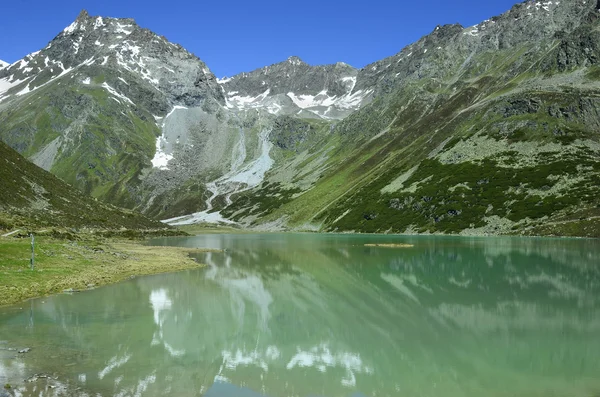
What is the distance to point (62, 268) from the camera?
151 ft

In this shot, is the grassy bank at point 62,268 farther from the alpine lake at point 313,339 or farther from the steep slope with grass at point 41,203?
the steep slope with grass at point 41,203

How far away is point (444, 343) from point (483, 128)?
192 m

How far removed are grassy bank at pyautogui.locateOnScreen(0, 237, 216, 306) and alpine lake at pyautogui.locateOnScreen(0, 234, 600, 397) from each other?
254 centimetres

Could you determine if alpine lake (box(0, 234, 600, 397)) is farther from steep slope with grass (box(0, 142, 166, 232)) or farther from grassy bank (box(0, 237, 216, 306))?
steep slope with grass (box(0, 142, 166, 232))

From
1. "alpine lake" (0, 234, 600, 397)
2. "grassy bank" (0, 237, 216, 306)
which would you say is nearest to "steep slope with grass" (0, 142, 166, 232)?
"grassy bank" (0, 237, 216, 306)

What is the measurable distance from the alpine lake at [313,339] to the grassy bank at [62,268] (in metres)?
2.54

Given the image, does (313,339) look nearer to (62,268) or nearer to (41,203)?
(62,268)

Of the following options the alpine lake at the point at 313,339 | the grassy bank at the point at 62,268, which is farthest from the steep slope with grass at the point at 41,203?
the alpine lake at the point at 313,339

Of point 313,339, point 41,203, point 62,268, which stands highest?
point 41,203

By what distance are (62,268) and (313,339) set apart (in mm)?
31811

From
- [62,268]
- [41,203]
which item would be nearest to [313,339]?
[62,268]

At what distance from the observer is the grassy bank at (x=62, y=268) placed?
120 ft

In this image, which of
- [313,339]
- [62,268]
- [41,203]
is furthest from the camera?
[41,203]

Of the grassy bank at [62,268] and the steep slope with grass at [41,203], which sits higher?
the steep slope with grass at [41,203]
